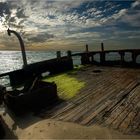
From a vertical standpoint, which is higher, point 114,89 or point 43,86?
point 43,86

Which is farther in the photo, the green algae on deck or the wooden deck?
the green algae on deck

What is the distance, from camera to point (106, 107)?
28.8ft

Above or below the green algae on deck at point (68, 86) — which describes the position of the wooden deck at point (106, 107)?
below

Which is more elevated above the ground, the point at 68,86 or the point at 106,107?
the point at 68,86

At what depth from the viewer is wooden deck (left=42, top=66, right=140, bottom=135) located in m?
7.39

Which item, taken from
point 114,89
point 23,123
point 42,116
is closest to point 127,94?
point 114,89

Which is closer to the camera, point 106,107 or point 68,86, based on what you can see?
point 106,107

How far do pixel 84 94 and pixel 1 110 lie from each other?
4.29m

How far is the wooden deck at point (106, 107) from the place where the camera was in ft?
24.2

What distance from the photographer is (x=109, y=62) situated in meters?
19.6

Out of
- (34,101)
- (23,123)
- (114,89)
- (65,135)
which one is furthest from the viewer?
(114,89)

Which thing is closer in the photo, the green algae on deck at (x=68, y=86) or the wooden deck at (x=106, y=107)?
the wooden deck at (x=106, y=107)

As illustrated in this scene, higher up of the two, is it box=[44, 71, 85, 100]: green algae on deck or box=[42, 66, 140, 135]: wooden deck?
box=[44, 71, 85, 100]: green algae on deck

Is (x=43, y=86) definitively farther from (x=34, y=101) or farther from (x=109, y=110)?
(x=109, y=110)
